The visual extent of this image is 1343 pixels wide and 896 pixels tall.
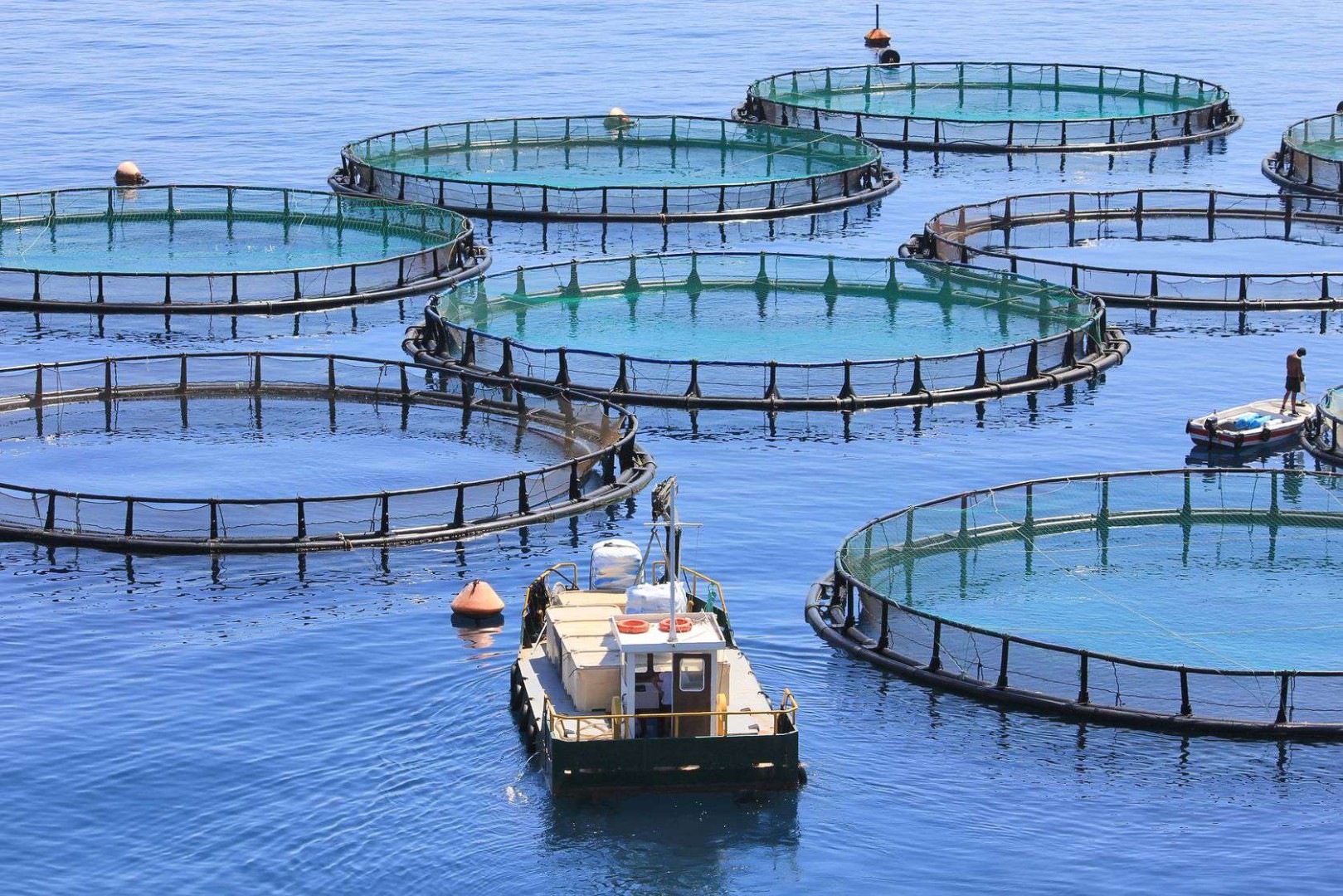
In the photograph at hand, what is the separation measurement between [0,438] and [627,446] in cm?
2512

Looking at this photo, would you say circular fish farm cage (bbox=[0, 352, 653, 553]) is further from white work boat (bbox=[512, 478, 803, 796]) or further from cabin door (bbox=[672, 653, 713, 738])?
cabin door (bbox=[672, 653, 713, 738])

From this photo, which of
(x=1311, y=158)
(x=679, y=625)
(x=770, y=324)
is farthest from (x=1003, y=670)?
(x=1311, y=158)

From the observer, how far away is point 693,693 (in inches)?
2506

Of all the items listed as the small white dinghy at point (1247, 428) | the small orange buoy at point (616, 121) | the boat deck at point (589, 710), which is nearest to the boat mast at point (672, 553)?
the boat deck at point (589, 710)

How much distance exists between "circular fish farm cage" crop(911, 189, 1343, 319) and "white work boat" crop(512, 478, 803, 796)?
51.0 m

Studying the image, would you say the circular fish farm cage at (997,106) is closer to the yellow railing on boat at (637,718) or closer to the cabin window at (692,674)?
the yellow railing on boat at (637,718)

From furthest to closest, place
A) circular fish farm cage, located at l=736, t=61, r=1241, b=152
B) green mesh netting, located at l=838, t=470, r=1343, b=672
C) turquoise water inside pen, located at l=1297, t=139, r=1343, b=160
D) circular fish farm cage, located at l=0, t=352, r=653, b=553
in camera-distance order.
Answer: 1. circular fish farm cage, located at l=736, t=61, r=1241, b=152
2. turquoise water inside pen, located at l=1297, t=139, r=1343, b=160
3. circular fish farm cage, located at l=0, t=352, r=653, b=553
4. green mesh netting, located at l=838, t=470, r=1343, b=672

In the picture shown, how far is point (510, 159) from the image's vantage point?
490ft

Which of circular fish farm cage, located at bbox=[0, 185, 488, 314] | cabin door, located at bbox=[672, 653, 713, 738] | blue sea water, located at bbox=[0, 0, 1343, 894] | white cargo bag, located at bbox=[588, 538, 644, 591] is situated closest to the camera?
blue sea water, located at bbox=[0, 0, 1343, 894]

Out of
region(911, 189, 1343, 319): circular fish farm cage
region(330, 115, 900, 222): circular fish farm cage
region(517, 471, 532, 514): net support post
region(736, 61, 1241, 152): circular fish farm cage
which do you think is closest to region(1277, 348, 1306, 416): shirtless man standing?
region(911, 189, 1343, 319): circular fish farm cage

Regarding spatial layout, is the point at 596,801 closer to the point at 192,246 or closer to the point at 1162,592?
the point at 1162,592

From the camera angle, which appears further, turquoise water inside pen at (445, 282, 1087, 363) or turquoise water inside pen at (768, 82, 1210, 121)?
turquoise water inside pen at (768, 82, 1210, 121)

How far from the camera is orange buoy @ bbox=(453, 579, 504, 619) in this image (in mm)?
77250

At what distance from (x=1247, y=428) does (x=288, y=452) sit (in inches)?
1465
